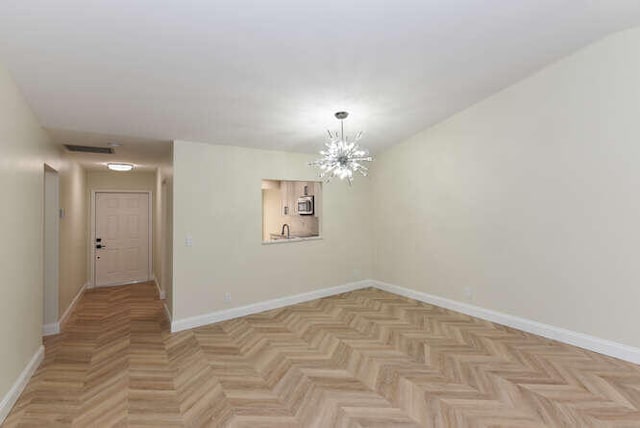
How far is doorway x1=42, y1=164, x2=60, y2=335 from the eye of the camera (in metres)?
3.81

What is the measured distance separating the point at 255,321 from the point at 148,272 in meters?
3.87

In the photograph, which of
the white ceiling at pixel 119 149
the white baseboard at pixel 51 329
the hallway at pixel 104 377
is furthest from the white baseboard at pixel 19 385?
the white ceiling at pixel 119 149

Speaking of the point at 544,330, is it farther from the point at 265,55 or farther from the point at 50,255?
the point at 50,255

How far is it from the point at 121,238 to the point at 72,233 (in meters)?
1.77

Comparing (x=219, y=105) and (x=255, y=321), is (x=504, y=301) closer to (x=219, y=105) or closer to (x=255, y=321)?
(x=255, y=321)

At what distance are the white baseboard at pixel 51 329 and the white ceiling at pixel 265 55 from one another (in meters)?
2.35

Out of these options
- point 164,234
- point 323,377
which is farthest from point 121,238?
point 323,377

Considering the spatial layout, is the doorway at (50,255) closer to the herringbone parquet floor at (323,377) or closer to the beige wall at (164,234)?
the herringbone parquet floor at (323,377)

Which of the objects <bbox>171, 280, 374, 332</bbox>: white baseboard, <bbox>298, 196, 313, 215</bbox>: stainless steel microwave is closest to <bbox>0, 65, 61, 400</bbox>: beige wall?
<bbox>171, 280, 374, 332</bbox>: white baseboard

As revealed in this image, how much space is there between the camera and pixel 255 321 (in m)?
4.17

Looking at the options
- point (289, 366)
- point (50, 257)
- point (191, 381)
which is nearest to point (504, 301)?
point (289, 366)

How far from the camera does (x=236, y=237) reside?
14.4ft

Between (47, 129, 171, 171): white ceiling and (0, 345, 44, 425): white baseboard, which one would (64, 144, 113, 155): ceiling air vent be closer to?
(47, 129, 171, 171): white ceiling

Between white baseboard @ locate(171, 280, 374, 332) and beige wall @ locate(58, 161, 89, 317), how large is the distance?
1.59 m
